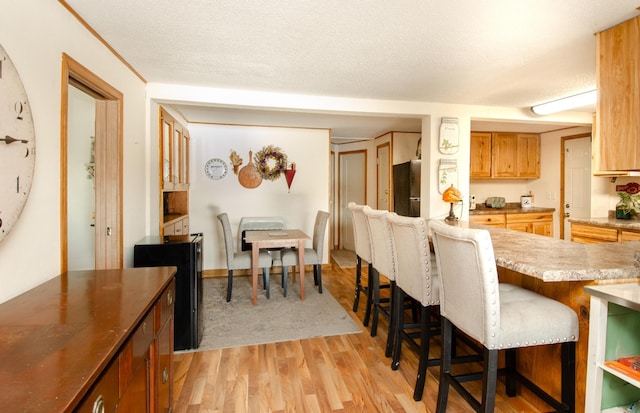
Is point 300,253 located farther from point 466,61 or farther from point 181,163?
point 466,61

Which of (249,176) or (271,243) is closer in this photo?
(271,243)

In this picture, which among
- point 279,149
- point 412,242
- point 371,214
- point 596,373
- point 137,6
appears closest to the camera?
point 596,373

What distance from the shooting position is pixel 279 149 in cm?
494

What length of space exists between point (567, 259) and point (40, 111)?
8.58ft

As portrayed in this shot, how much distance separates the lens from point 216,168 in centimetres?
477

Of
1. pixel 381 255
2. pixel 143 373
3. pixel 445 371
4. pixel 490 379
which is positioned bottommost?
pixel 445 371

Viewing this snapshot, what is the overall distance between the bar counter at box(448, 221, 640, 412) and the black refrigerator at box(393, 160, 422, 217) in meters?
2.33

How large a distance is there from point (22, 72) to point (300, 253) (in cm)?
280

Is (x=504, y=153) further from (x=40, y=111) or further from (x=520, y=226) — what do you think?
(x=40, y=111)

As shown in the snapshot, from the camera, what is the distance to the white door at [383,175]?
549 cm

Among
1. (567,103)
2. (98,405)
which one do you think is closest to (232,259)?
(98,405)

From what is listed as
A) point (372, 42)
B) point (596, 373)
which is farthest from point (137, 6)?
point (596, 373)

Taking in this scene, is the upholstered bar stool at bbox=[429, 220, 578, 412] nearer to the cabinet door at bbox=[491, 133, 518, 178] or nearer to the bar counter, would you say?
the bar counter

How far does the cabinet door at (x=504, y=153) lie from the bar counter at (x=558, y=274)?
3482mm
